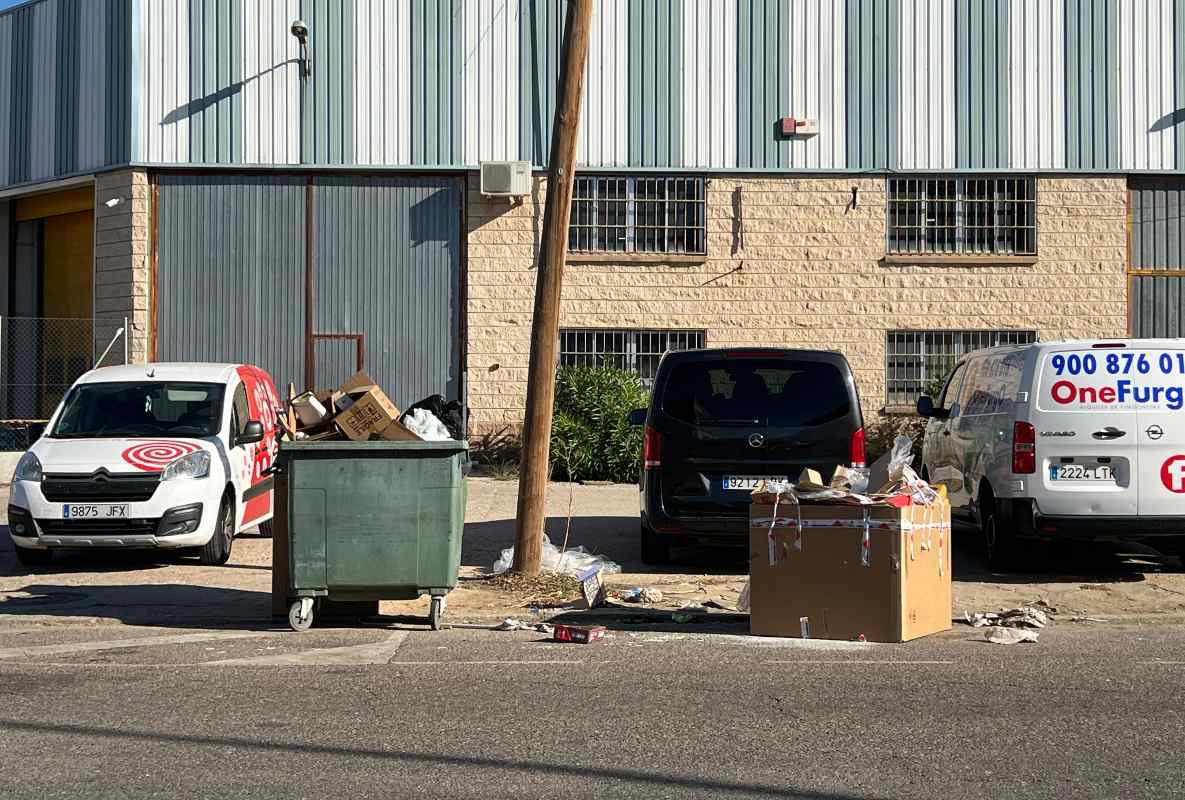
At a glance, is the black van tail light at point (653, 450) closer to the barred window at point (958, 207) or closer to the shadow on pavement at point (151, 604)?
the shadow on pavement at point (151, 604)

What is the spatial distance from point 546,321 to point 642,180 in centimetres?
1099

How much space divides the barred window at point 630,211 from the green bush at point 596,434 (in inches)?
96.7

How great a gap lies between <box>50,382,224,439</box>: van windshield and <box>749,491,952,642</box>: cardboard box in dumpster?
5.77m

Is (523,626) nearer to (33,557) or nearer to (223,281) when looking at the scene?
(33,557)

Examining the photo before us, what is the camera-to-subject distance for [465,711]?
680 cm

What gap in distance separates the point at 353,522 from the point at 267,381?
575 centimetres

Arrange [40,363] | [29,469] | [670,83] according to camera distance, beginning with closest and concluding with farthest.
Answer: [29,469]
[670,83]
[40,363]

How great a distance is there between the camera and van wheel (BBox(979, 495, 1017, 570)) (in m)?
11.6

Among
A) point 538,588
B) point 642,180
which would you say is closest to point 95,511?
point 538,588

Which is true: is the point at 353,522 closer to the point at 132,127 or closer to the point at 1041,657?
the point at 1041,657

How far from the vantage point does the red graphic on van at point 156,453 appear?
1184cm

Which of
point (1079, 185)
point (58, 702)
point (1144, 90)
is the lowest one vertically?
point (58, 702)

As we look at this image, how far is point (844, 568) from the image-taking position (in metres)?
8.88

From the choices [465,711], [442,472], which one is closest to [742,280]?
[442,472]
